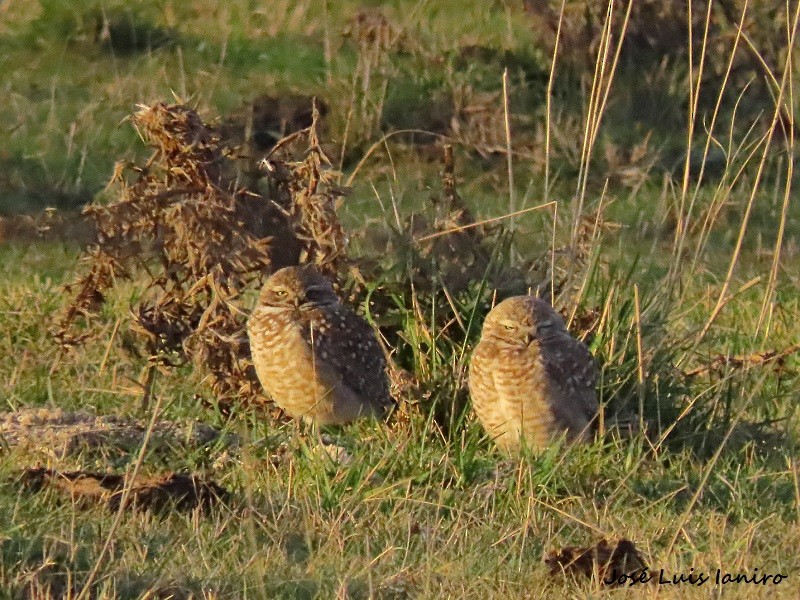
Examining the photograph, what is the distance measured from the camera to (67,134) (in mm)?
10125

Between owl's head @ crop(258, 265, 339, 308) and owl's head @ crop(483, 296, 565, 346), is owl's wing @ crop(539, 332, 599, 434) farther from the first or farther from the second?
owl's head @ crop(258, 265, 339, 308)

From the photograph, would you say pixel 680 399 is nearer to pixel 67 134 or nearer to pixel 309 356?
pixel 309 356

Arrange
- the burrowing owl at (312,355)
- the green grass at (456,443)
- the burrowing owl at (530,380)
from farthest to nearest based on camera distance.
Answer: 1. the burrowing owl at (312,355)
2. the burrowing owl at (530,380)
3. the green grass at (456,443)

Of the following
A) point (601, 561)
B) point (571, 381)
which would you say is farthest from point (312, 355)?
point (601, 561)

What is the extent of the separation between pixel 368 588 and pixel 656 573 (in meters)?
0.76

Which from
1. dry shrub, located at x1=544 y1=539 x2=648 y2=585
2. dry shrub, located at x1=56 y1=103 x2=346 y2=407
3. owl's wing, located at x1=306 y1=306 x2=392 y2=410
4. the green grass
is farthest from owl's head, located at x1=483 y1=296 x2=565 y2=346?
dry shrub, located at x1=544 y1=539 x2=648 y2=585

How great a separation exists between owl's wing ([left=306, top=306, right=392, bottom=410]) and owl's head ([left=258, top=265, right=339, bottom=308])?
58mm

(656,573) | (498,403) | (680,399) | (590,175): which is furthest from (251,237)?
(590,175)

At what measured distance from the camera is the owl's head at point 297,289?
548 cm

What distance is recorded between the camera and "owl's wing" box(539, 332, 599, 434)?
513 cm

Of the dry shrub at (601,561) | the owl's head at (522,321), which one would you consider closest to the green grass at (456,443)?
the dry shrub at (601,561)

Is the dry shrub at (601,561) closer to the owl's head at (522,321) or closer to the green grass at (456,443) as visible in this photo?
the green grass at (456,443)

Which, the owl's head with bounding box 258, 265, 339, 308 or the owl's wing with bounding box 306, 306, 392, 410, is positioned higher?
the owl's head with bounding box 258, 265, 339, 308

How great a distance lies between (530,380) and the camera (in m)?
5.14
